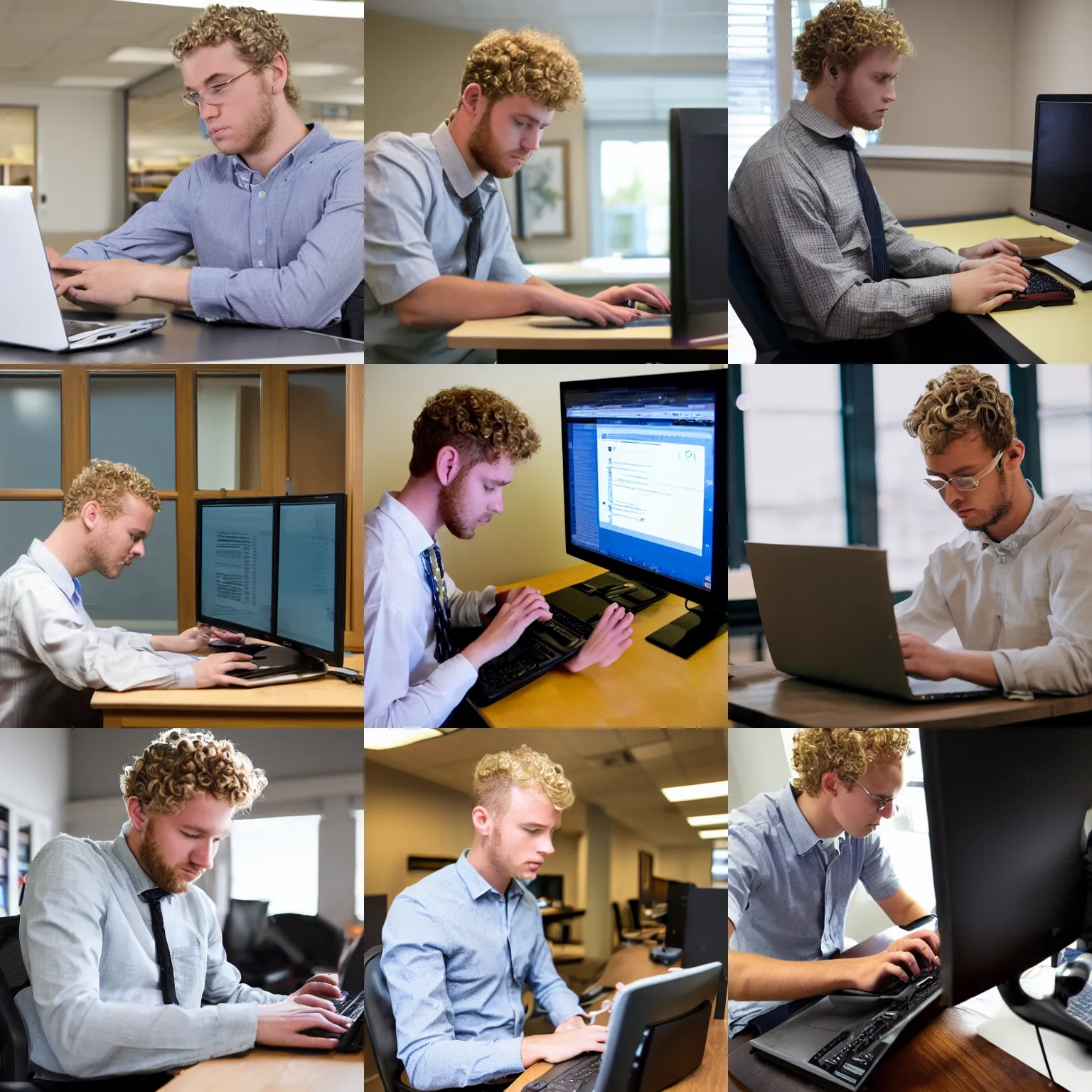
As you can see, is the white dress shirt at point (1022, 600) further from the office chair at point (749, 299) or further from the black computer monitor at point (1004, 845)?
the office chair at point (749, 299)

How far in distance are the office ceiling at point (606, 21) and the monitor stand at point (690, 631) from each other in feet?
3.31

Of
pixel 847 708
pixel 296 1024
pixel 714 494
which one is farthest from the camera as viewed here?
pixel 296 1024

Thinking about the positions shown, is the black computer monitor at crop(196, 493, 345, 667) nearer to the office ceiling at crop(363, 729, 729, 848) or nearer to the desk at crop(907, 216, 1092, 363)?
the office ceiling at crop(363, 729, 729, 848)

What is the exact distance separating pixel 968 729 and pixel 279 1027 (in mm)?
1371

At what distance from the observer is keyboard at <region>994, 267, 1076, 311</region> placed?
1.99 meters

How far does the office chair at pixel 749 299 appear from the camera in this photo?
1982mm

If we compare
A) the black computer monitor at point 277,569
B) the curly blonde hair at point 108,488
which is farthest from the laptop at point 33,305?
the black computer monitor at point 277,569

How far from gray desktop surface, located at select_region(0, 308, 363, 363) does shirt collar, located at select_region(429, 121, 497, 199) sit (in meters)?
0.33

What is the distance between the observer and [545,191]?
1.98m

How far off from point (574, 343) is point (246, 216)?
644mm

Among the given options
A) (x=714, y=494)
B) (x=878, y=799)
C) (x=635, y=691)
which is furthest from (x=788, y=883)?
(x=714, y=494)

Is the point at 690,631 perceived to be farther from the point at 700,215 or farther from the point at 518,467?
the point at 700,215

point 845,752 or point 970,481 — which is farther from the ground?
point 970,481

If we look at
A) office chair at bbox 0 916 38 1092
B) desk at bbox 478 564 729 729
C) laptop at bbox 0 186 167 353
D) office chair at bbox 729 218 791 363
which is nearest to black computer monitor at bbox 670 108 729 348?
office chair at bbox 729 218 791 363
